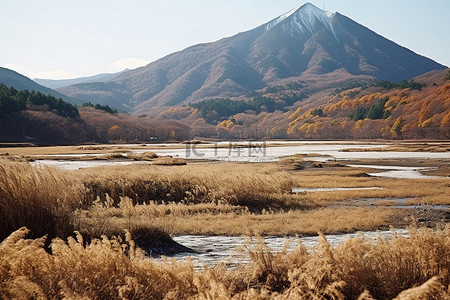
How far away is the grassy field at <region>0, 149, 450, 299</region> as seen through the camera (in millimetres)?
7520

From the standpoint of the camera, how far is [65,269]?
809 cm

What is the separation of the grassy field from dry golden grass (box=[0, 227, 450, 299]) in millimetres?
19

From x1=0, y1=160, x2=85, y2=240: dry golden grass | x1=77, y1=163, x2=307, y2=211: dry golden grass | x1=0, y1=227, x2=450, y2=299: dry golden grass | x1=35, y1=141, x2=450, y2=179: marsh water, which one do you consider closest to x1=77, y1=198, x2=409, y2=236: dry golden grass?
x1=0, y1=160, x2=85, y2=240: dry golden grass

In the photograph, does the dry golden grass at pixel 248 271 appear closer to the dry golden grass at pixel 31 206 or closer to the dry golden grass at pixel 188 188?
the dry golden grass at pixel 31 206

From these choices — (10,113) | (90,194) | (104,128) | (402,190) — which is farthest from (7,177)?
(104,128)

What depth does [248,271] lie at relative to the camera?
8.88m

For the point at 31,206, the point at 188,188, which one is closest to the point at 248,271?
the point at 31,206

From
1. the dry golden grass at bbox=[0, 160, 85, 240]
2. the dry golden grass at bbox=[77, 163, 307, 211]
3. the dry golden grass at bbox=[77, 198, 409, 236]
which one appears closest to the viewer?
the dry golden grass at bbox=[0, 160, 85, 240]

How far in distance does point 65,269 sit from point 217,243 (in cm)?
797

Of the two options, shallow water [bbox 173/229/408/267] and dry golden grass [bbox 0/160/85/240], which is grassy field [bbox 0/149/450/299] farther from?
shallow water [bbox 173/229/408/267]

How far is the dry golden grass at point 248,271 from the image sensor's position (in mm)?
7522

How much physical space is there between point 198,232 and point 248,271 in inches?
362

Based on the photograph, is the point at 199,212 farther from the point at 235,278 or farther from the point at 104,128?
the point at 104,128

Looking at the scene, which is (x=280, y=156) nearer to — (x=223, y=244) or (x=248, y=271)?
(x=223, y=244)
